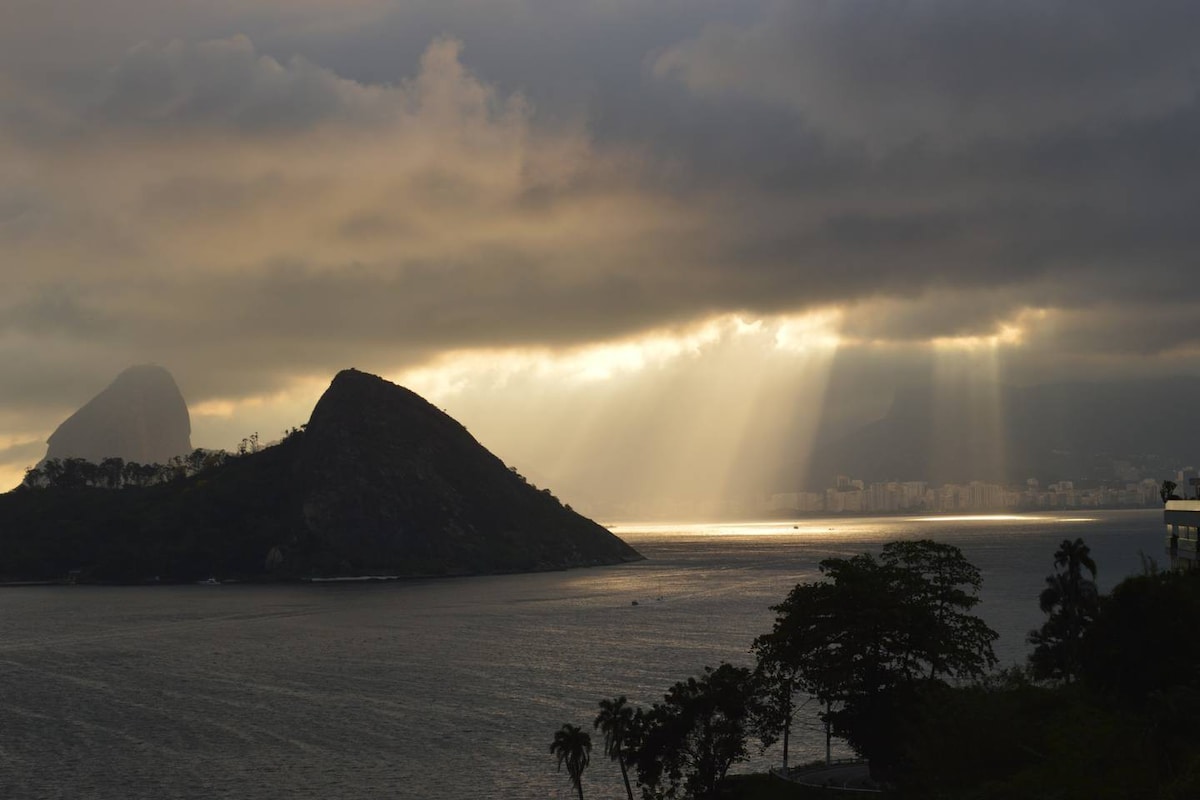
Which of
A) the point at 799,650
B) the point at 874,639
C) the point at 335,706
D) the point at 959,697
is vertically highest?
the point at 874,639

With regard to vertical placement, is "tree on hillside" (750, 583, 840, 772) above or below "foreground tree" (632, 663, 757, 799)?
above

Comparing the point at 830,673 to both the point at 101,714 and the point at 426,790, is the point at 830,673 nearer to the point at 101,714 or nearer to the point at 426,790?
the point at 426,790

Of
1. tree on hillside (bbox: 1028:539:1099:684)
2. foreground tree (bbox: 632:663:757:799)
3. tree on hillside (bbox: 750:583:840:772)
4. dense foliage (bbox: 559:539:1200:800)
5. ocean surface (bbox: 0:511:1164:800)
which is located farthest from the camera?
ocean surface (bbox: 0:511:1164:800)

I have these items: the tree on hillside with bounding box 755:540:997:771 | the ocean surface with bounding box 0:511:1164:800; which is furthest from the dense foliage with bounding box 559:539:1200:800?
the ocean surface with bounding box 0:511:1164:800

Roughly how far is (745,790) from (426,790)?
2879cm

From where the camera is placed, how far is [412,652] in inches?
6914

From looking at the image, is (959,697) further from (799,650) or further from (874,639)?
(799,650)

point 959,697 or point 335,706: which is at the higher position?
point 959,697

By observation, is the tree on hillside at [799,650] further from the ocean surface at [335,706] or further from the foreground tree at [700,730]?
the ocean surface at [335,706]

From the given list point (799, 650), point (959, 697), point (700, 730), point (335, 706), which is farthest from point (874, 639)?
point (335, 706)

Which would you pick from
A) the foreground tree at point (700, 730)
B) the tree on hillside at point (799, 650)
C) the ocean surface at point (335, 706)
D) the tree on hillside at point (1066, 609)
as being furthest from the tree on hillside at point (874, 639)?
the ocean surface at point (335, 706)

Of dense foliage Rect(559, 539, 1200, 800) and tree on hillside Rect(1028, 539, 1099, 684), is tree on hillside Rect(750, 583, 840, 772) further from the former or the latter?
tree on hillside Rect(1028, 539, 1099, 684)

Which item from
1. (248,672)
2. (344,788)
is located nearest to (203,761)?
(344,788)

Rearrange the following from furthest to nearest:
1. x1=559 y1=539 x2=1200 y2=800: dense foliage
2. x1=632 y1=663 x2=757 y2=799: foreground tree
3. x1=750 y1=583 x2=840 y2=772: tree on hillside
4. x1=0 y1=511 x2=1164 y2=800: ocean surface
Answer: x1=0 y1=511 x2=1164 y2=800: ocean surface → x1=750 y1=583 x2=840 y2=772: tree on hillside → x1=632 y1=663 x2=757 y2=799: foreground tree → x1=559 y1=539 x2=1200 y2=800: dense foliage
